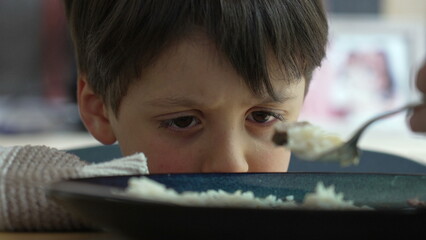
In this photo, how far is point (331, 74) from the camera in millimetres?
3561

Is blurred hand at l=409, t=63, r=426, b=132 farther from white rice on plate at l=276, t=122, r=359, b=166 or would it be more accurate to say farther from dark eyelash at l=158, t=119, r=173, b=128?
dark eyelash at l=158, t=119, r=173, b=128

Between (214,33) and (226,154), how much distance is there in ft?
0.54

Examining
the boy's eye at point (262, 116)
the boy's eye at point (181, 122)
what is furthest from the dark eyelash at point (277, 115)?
the boy's eye at point (181, 122)

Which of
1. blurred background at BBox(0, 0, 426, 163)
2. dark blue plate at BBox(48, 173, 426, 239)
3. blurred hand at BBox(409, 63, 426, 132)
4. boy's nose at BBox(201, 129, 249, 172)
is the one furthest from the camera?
blurred background at BBox(0, 0, 426, 163)

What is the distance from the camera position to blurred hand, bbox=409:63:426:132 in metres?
0.60

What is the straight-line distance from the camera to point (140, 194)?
0.57 m

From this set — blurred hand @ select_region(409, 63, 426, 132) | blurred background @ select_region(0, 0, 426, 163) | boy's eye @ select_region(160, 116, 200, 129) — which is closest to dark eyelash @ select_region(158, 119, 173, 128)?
boy's eye @ select_region(160, 116, 200, 129)

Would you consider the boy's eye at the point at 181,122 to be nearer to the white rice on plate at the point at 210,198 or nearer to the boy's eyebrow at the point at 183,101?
the boy's eyebrow at the point at 183,101

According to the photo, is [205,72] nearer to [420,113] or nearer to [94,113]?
[94,113]

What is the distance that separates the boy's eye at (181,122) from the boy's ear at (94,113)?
0.18m

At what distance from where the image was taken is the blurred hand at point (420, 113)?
0.60 m

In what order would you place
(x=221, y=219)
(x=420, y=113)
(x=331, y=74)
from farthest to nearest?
1. (x=331, y=74)
2. (x=420, y=113)
3. (x=221, y=219)

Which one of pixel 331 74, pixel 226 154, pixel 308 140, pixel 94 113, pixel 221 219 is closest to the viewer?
pixel 221 219

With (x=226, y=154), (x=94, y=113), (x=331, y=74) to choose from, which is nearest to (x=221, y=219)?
(x=226, y=154)
